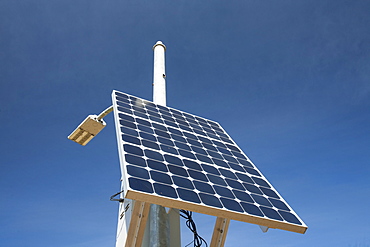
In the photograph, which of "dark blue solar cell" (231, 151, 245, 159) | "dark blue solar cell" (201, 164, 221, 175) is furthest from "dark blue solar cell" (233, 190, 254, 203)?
"dark blue solar cell" (231, 151, 245, 159)

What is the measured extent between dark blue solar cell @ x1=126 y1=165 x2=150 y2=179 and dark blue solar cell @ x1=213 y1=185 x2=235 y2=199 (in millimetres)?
1783

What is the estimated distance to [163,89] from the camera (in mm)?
14805

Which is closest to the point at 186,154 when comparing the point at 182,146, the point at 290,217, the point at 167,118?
the point at 182,146

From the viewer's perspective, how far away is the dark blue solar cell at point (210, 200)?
276 inches

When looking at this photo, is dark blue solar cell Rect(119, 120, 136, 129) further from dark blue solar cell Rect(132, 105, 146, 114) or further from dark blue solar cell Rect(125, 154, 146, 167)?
dark blue solar cell Rect(125, 154, 146, 167)

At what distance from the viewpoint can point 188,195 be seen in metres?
6.94

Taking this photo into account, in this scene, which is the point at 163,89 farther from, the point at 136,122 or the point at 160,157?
the point at 160,157

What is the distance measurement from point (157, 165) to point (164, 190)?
1067 millimetres

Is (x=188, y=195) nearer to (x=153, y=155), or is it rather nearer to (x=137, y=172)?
(x=137, y=172)

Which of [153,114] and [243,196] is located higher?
[153,114]

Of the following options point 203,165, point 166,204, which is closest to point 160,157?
point 203,165

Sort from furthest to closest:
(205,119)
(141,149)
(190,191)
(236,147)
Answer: (205,119)
(236,147)
(141,149)
(190,191)

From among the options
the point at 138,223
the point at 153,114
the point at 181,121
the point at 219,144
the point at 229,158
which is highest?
the point at 181,121

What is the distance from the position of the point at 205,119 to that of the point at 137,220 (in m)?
6.75
